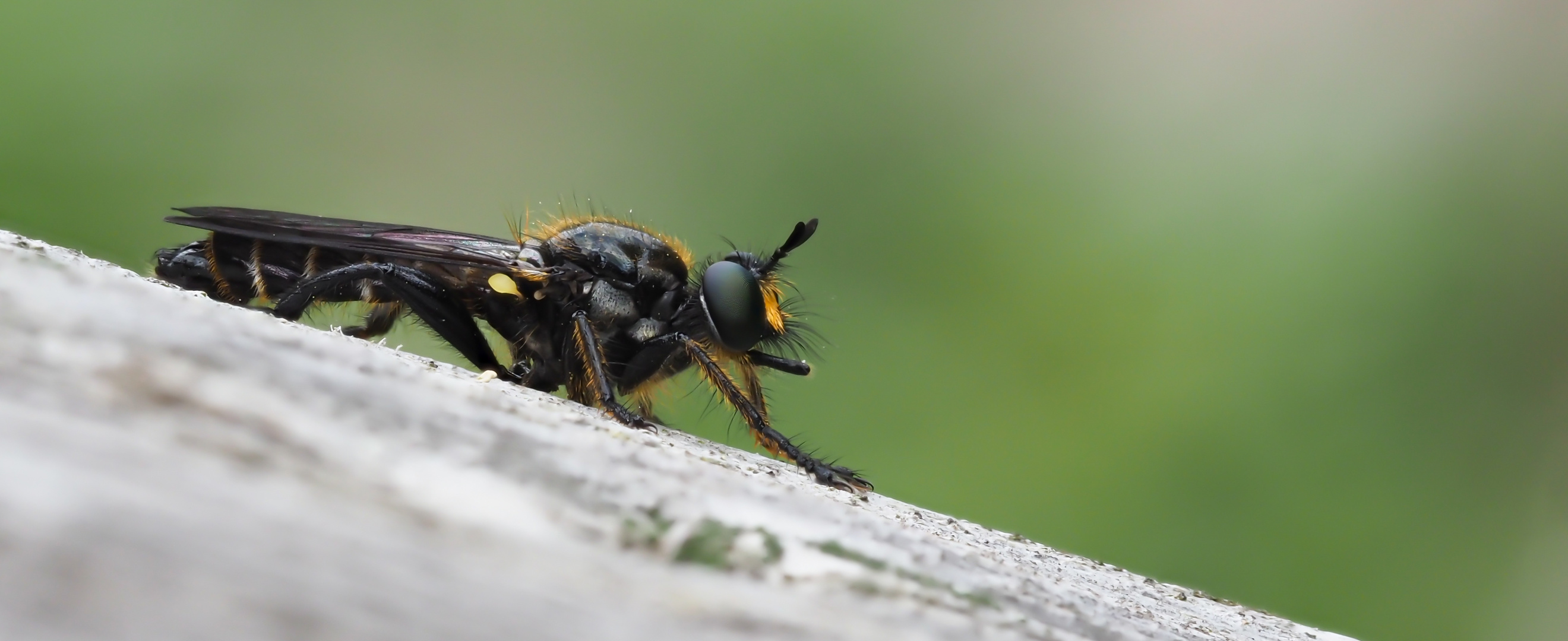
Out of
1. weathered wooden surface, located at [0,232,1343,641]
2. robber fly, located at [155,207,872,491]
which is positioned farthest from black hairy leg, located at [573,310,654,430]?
weathered wooden surface, located at [0,232,1343,641]

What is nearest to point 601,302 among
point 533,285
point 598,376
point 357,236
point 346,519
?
point 533,285

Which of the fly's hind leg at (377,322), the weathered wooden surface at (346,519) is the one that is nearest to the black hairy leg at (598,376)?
the fly's hind leg at (377,322)

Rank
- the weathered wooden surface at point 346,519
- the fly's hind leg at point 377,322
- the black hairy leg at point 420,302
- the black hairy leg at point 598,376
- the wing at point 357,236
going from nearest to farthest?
the weathered wooden surface at point 346,519
the black hairy leg at point 598,376
the black hairy leg at point 420,302
the wing at point 357,236
the fly's hind leg at point 377,322

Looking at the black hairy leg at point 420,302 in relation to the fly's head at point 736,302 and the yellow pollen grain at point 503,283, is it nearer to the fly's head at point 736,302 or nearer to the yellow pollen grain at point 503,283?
the yellow pollen grain at point 503,283

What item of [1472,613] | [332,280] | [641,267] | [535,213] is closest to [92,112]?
[535,213]

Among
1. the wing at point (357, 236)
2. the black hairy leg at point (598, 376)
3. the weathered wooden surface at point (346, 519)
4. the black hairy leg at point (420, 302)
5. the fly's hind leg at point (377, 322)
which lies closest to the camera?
the weathered wooden surface at point (346, 519)

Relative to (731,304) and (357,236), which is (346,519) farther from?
(357,236)
